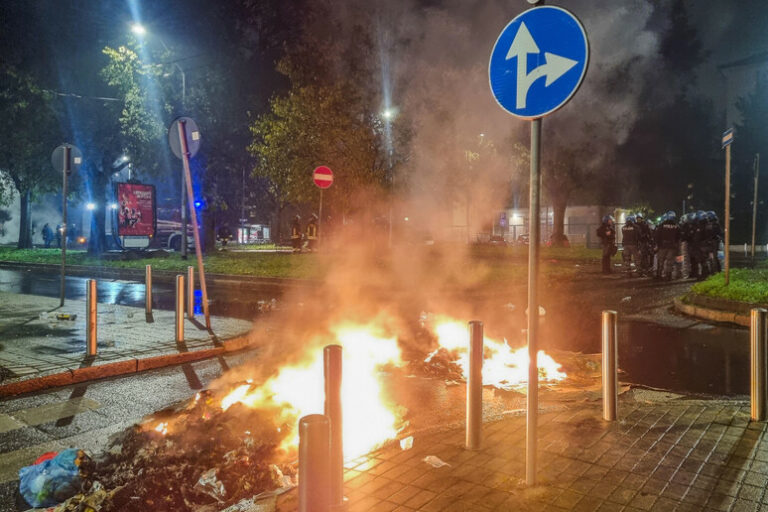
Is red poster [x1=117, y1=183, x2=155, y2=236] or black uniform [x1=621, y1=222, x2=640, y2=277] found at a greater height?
red poster [x1=117, y1=183, x2=155, y2=236]

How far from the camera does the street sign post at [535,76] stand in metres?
2.94

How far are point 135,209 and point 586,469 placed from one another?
21.4m

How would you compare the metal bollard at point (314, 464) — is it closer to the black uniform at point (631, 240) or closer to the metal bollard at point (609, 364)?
the metal bollard at point (609, 364)

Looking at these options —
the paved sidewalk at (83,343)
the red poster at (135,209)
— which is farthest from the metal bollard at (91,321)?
the red poster at (135,209)

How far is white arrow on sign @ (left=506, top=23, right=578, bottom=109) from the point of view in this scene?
301 centimetres

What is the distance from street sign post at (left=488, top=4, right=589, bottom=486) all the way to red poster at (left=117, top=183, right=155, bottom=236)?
68.4 ft

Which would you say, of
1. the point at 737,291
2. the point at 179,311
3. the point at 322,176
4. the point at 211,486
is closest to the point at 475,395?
the point at 211,486

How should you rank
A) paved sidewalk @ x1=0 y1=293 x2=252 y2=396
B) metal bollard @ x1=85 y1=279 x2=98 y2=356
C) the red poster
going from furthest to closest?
the red poster → metal bollard @ x1=85 y1=279 x2=98 y2=356 → paved sidewalk @ x1=0 y1=293 x2=252 y2=396

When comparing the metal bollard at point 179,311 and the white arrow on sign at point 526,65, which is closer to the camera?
the white arrow on sign at point 526,65

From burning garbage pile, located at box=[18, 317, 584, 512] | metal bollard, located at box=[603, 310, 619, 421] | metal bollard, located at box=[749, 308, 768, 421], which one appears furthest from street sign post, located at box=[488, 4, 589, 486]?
metal bollard, located at box=[749, 308, 768, 421]

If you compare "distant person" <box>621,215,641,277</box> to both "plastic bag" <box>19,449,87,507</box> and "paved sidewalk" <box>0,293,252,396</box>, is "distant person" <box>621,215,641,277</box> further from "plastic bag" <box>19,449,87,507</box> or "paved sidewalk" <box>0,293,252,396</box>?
"plastic bag" <box>19,449,87,507</box>

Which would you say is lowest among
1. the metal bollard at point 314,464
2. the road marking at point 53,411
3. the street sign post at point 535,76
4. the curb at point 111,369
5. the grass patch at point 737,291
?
the road marking at point 53,411

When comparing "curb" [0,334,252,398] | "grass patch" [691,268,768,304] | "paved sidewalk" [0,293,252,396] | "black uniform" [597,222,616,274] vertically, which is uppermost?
"black uniform" [597,222,616,274]

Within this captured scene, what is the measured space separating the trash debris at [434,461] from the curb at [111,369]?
4.23 meters
